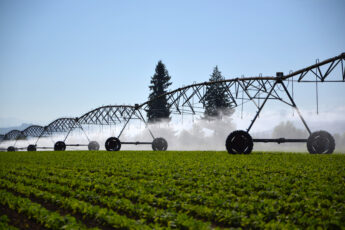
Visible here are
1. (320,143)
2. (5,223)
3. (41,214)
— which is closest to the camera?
(5,223)

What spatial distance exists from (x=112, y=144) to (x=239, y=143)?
698 inches

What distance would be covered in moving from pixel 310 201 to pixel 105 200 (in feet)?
16.4

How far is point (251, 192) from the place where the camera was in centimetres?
758

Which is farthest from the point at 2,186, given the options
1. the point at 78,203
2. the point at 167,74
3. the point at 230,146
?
the point at 167,74

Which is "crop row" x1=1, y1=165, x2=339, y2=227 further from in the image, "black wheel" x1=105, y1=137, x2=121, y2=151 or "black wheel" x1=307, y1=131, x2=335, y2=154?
"black wheel" x1=105, y1=137, x2=121, y2=151

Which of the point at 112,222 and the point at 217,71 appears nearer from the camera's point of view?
the point at 112,222

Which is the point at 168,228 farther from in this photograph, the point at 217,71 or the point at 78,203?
the point at 217,71

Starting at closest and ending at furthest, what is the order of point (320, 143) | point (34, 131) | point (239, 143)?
1. point (320, 143)
2. point (239, 143)
3. point (34, 131)

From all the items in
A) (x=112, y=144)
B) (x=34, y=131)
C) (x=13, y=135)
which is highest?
(x=34, y=131)

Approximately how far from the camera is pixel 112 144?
1249 inches

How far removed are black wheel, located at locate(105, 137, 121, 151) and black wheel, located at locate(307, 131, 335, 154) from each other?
20253 mm

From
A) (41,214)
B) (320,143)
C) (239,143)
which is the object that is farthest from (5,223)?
(320,143)

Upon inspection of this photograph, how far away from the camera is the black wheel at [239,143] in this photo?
58.1 feet

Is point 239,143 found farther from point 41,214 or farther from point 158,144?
point 158,144
